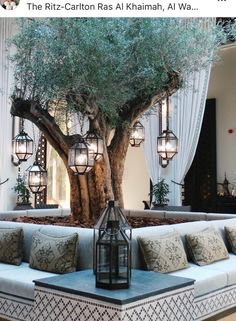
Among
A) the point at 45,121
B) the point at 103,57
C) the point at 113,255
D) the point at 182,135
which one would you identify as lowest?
the point at 113,255

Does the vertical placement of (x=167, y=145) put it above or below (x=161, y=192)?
above

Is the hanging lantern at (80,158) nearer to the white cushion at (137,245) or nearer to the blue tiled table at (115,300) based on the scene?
the white cushion at (137,245)

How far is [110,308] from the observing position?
276 centimetres

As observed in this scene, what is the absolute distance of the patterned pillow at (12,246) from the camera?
450cm

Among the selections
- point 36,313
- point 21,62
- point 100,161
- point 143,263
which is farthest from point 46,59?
point 36,313

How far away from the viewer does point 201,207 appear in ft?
35.8

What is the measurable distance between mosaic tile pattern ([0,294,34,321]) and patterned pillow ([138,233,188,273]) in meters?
1.07

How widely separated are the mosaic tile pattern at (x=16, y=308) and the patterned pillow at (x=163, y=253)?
42.0 inches

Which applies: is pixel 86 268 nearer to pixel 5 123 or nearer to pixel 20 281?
pixel 20 281

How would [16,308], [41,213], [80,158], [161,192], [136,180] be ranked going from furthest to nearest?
1. [136,180]
2. [161,192]
3. [41,213]
4. [80,158]
5. [16,308]

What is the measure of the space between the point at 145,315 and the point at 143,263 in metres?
1.12

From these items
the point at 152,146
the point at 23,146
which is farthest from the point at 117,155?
the point at 152,146

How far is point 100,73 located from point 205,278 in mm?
2392

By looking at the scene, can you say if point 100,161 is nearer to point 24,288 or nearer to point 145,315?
point 24,288
